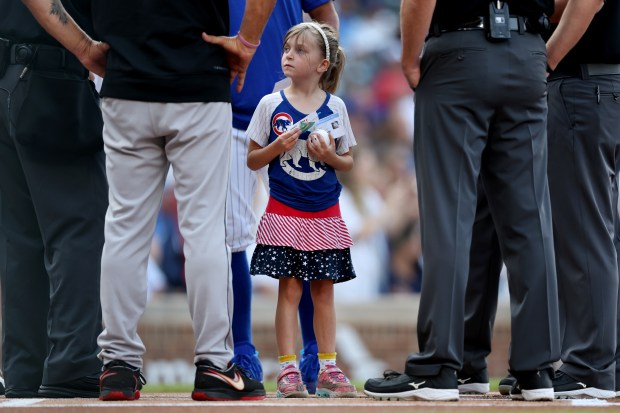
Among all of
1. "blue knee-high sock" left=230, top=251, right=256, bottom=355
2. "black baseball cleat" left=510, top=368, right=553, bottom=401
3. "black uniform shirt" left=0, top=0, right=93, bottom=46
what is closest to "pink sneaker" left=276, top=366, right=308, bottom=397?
"blue knee-high sock" left=230, top=251, right=256, bottom=355

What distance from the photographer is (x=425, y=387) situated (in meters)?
5.23

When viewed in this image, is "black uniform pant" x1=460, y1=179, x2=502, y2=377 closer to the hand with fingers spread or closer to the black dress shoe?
the hand with fingers spread

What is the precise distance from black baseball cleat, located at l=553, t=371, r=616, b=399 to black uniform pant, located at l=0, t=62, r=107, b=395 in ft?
7.04

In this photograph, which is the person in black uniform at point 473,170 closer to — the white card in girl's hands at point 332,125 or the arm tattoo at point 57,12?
the white card in girl's hands at point 332,125

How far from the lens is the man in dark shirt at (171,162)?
524cm

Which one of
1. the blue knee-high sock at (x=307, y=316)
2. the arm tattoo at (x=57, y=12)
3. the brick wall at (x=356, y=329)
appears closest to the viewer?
the arm tattoo at (x=57, y=12)

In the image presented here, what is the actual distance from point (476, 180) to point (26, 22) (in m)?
2.27

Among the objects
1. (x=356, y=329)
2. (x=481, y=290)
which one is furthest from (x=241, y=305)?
(x=356, y=329)

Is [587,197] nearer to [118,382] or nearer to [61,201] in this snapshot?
[118,382]

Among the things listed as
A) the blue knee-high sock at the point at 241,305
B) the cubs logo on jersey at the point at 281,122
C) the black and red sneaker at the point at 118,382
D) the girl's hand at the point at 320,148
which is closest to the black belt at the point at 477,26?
the girl's hand at the point at 320,148

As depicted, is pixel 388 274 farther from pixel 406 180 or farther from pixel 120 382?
pixel 120 382

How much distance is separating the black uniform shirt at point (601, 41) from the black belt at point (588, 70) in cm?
2

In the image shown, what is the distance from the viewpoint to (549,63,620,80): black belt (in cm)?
606

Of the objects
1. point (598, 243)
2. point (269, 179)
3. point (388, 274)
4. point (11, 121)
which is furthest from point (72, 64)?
point (388, 274)
